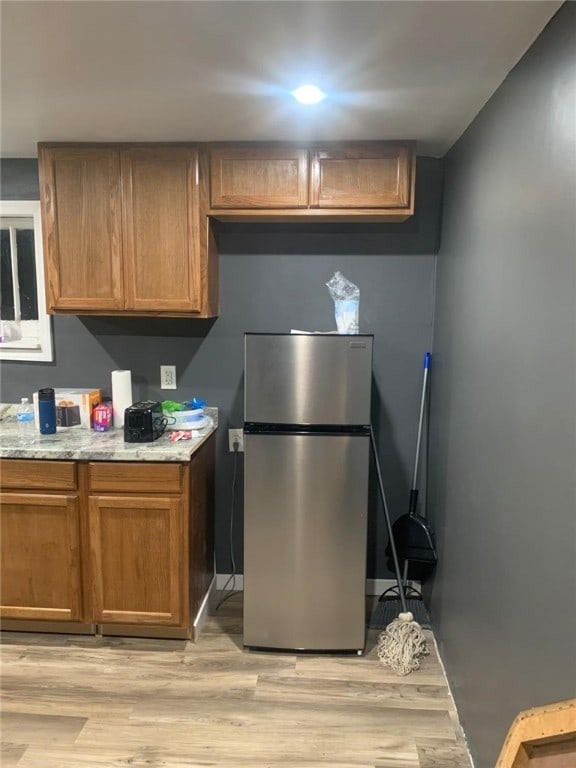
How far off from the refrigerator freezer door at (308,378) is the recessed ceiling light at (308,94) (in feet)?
2.86

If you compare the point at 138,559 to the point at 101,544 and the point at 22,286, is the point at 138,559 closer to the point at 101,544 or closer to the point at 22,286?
the point at 101,544

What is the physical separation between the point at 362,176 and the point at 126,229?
3.65 feet

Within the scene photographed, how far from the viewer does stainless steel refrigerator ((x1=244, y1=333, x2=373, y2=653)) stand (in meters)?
2.38

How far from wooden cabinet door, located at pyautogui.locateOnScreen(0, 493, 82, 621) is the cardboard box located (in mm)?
497

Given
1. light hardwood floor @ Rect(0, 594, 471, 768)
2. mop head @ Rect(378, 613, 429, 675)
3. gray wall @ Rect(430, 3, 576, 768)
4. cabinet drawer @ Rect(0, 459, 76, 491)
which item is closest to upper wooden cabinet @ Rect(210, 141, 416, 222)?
gray wall @ Rect(430, 3, 576, 768)

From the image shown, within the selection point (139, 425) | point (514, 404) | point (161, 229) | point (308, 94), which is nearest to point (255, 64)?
point (308, 94)

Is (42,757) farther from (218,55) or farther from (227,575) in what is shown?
(218,55)

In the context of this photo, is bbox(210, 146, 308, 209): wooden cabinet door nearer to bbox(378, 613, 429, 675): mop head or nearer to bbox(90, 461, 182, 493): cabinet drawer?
bbox(90, 461, 182, 493): cabinet drawer

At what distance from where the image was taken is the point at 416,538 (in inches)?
108

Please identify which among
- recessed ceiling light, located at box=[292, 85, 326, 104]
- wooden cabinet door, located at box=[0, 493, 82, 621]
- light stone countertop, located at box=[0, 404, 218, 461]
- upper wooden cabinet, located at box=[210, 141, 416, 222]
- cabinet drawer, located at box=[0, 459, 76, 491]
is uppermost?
recessed ceiling light, located at box=[292, 85, 326, 104]

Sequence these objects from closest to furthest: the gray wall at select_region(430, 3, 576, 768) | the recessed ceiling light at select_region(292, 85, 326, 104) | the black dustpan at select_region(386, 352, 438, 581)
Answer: the gray wall at select_region(430, 3, 576, 768) → the recessed ceiling light at select_region(292, 85, 326, 104) → the black dustpan at select_region(386, 352, 438, 581)

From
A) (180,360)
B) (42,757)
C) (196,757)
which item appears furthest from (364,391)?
(42,757)

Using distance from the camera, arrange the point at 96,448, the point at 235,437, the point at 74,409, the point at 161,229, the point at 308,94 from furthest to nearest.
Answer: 1. the point at 235,437
2. the point at 74,409
3. the point at 161,229
4. the point at 96,448
5. the point at 308,94

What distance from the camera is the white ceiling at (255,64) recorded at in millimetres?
1406
